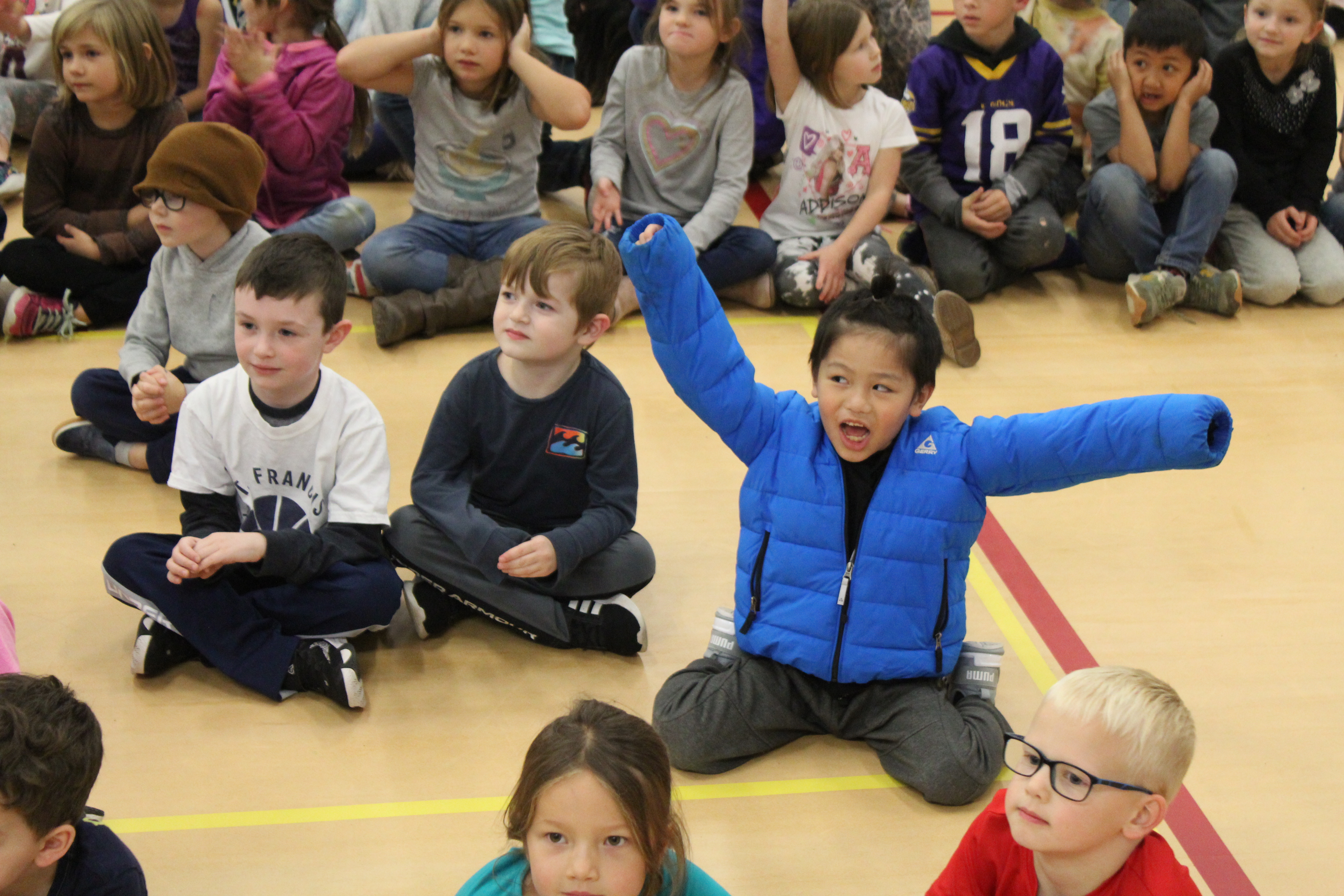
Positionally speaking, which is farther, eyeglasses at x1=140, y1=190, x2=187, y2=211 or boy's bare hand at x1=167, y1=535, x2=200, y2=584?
eyeglasses at x1=140, y1=190, x2=187, y2=211

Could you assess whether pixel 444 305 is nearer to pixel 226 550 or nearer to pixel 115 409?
pixel 115 409

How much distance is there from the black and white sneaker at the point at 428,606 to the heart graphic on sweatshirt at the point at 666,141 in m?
1.86

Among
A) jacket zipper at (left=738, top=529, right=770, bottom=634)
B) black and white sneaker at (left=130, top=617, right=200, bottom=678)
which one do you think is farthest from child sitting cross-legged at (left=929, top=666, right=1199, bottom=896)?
black and white sneaker at (left=130, top=617, right=200, bottom=678)

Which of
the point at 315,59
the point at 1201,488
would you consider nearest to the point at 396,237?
the point at 315,59

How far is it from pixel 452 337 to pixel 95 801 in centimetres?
191

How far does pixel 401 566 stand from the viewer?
2727mm

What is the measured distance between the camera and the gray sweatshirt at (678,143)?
404 cm

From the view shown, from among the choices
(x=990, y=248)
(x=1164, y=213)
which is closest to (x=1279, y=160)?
(x=1164, y=213)

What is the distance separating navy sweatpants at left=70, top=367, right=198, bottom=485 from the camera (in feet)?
10.3

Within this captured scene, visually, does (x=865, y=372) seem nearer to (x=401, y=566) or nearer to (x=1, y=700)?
(x=401, y=566)

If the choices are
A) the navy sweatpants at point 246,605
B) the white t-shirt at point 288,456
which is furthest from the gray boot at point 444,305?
the navy sweatpants at point 246,605

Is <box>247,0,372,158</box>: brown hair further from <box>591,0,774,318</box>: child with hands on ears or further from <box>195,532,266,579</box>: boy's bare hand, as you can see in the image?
<box>195,532,266,579</box>: boy's bare hand

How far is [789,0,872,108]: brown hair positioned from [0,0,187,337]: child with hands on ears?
70.2 inches

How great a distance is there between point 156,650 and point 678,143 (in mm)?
2263
